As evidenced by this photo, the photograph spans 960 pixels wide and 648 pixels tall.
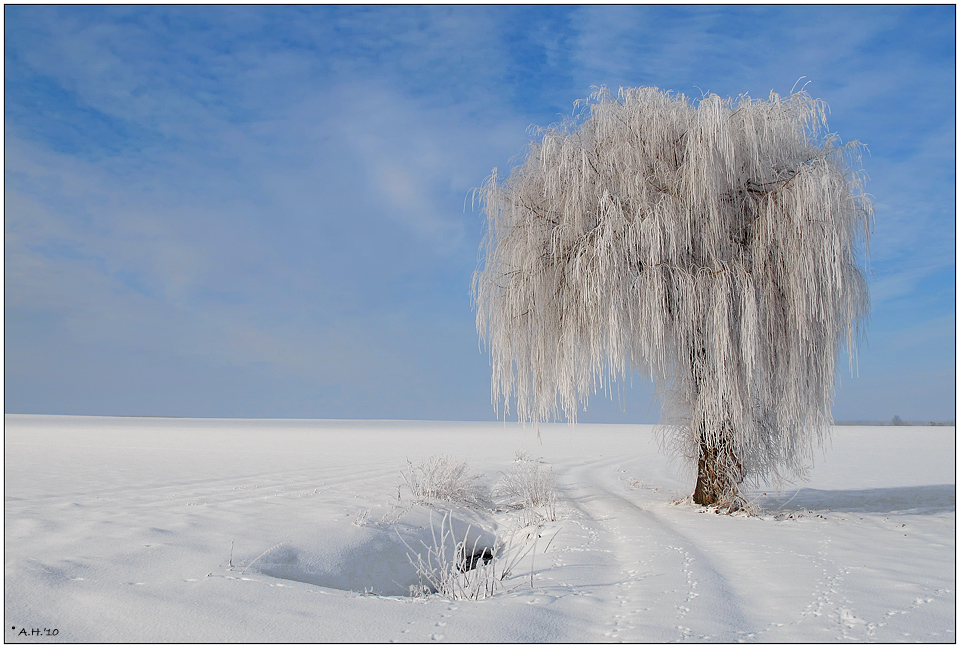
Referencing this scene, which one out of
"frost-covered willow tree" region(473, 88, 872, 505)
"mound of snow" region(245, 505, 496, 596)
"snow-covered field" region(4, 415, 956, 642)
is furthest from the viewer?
"frost-covered willow tree" region(473, 88, 872, 505)

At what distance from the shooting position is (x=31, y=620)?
266 cm

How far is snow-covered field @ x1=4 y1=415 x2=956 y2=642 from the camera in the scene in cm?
279

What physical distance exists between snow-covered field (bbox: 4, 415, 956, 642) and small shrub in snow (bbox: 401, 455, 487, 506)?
20 cm

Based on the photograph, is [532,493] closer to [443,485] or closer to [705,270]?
[443,485]

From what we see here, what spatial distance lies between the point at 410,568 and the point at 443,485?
241 centimetres

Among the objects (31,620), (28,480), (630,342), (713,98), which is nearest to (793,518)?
(630,342)

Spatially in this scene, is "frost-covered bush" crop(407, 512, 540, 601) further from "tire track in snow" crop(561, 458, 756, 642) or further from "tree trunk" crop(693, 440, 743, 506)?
"tree trunk" crop(693, 440, 743, 506)

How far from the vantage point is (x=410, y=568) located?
4.78 m

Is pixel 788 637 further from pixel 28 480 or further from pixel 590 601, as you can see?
pixel 28 480

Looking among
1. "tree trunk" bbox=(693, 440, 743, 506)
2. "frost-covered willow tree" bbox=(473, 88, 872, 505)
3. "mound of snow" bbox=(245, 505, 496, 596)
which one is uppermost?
"frost-covered willow tree" bbox=(473, 88, 872, 505)

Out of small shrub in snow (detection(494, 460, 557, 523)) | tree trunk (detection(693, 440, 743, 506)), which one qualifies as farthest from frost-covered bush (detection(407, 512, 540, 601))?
tree trunk (detection(693, 440, 743, 506))

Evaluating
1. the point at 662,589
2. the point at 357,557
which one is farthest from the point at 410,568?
the point at 662,589

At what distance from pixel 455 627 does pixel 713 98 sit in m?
6.06

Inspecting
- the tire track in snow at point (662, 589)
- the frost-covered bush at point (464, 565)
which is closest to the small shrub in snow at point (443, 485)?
the frost-covered bush at point (464, 565)
